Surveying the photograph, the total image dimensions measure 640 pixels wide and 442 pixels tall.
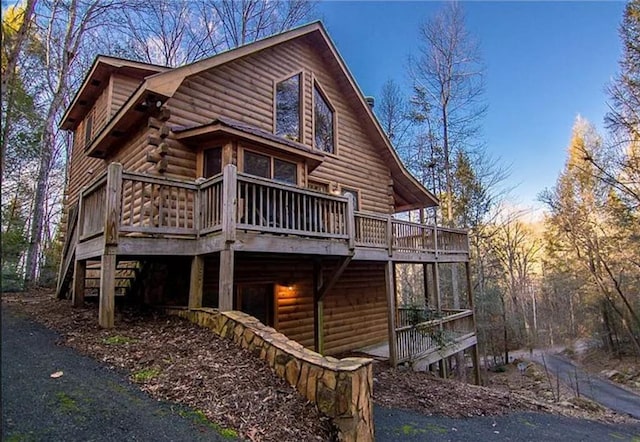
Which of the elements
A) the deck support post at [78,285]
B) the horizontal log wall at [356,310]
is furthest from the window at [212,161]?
the horizontal log wall at [356,310]

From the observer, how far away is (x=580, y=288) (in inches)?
894

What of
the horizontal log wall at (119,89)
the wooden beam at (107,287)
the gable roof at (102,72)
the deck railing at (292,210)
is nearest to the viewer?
the wooden beam at (107,287)

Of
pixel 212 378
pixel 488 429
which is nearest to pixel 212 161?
pixel 212 378

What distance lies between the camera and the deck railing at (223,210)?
5508mm

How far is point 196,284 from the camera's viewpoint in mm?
5930

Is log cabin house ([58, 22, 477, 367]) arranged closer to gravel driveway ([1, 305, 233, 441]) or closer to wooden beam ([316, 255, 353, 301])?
wooden beam ([316, 255, 353, 301])

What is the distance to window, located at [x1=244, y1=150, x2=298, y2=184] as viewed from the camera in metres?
8.19

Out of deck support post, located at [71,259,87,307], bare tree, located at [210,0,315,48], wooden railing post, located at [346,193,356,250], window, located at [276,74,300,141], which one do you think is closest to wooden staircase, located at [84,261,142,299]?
deck support post, located at [71,259,87,307]

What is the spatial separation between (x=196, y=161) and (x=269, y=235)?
301cm

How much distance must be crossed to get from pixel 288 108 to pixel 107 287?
7.23m

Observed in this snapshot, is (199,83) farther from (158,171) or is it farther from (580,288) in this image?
(580,288)

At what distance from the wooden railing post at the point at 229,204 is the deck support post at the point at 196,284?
930mm

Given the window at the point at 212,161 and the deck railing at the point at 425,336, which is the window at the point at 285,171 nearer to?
the window at the point at 212,161

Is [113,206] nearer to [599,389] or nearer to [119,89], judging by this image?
[119,89]
